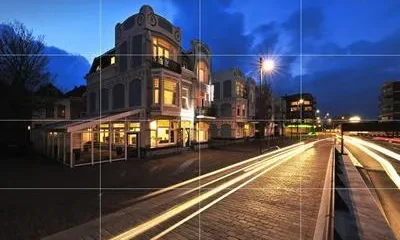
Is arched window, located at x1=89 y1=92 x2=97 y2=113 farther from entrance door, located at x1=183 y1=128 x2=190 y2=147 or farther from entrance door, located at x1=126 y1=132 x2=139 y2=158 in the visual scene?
entrance door, located at x1=183 y1=128 x2=190 y2=147

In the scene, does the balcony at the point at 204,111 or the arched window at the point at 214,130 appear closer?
the balcony at the point at 204,111

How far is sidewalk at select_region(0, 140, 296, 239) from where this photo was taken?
15.3 feet

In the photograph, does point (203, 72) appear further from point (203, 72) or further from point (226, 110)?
point (226, 110)

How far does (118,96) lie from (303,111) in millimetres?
14499

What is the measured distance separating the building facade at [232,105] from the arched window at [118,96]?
741 centimetres

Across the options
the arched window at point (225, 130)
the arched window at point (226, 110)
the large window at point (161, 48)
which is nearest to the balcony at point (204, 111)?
the large window at point (161, 48)

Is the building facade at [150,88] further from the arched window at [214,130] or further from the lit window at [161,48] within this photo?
the arched window at [214,130]

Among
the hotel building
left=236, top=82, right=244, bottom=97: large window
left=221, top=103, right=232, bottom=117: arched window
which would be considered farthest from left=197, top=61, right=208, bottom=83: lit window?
left=236, top=82, right=244, bottom=97: large window

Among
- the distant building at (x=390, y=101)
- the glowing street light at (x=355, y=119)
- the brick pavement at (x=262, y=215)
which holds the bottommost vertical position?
the brick pavement at (x=262, y=215)

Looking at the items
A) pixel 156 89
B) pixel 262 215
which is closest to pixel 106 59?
pixel 156 89

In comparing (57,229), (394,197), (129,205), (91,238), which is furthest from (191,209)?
(394,197)

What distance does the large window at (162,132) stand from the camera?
16219mm

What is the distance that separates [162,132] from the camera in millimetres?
16859

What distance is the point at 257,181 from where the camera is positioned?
8.04 metres
